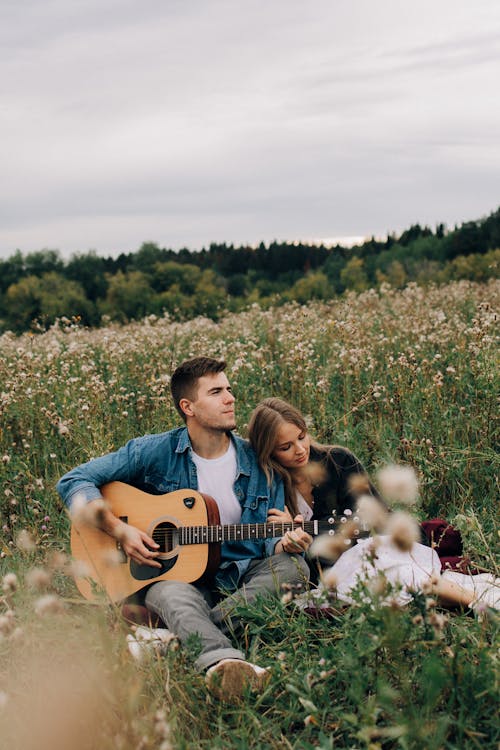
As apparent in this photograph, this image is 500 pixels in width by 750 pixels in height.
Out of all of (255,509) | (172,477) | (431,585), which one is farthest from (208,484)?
(431,585)

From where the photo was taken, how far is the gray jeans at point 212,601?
3.24m

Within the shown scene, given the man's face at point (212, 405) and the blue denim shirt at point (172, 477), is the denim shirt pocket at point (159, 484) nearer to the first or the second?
the blue denim shirt at point (172, 477)

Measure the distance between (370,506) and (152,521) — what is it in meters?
1.89

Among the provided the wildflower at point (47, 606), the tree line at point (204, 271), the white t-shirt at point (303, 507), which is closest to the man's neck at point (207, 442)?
the white t-shirt at point (303, 507)

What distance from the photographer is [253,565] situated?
3939 millimetres

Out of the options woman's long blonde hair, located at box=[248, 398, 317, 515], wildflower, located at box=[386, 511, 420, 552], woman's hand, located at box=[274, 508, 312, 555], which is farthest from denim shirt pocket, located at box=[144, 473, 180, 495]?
wildflower, located at box=[386, 511, 420, 552]

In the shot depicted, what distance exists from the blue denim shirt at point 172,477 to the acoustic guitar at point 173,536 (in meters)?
0.16

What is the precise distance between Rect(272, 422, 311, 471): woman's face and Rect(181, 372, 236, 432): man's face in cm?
28

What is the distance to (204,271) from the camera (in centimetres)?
8425

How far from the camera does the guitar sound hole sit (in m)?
3.92

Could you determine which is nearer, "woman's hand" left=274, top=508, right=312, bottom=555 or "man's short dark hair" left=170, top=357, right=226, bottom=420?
"woman's hand" left=274, top=508, right=312, bottom=555

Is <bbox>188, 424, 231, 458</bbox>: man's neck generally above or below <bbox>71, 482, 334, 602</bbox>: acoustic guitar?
above

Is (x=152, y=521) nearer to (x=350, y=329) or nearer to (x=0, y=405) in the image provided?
(x=0, y=405)

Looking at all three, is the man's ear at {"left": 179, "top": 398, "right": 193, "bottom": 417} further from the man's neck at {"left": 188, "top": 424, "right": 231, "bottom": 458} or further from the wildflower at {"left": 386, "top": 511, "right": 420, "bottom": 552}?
the wildflower at {"left": 386, "top": 511, "right": 420, "bottom": 552}
